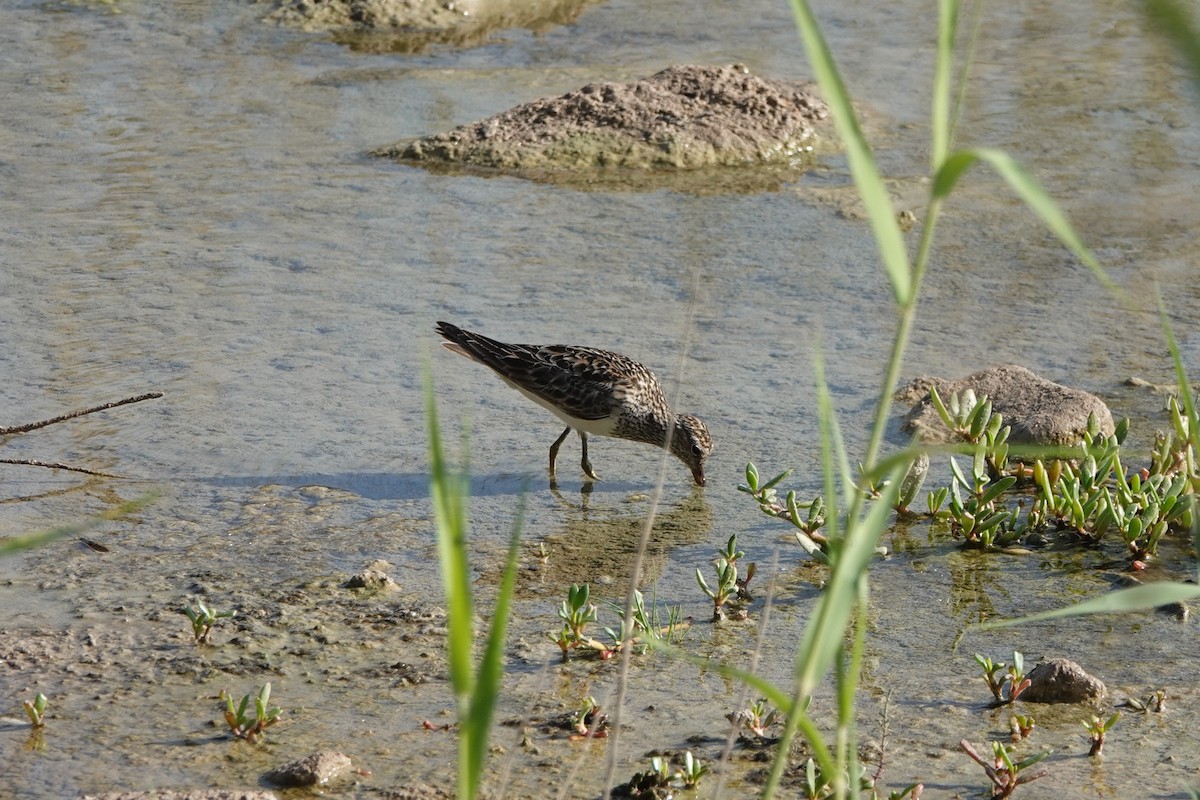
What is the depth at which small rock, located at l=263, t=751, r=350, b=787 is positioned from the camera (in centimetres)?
413

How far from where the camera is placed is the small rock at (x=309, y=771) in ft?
13.6

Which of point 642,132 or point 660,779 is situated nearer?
point 660,779

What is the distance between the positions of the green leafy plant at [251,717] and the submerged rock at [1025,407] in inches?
133

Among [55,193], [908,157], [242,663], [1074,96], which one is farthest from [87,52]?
[242,663]

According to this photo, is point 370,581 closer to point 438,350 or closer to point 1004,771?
point 1004,771

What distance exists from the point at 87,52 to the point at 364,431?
7.82 meters

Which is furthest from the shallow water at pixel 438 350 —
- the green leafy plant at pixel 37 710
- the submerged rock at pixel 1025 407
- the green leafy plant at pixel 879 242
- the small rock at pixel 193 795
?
the green leafy plant at pixel 879 242

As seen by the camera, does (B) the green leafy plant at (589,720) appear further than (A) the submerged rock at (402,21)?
No

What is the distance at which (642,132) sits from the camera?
10.9m

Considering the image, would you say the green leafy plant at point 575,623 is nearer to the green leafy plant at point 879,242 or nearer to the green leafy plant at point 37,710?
the green leafy plant at point 37,710

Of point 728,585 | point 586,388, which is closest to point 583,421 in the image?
point 586,388

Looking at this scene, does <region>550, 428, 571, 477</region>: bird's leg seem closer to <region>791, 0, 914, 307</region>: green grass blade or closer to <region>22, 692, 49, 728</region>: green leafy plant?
<region>22, 692, 49, 728</region>: green leafy plant

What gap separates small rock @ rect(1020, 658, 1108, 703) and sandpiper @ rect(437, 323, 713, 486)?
2.16m

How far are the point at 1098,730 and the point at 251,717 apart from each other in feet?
7.95
